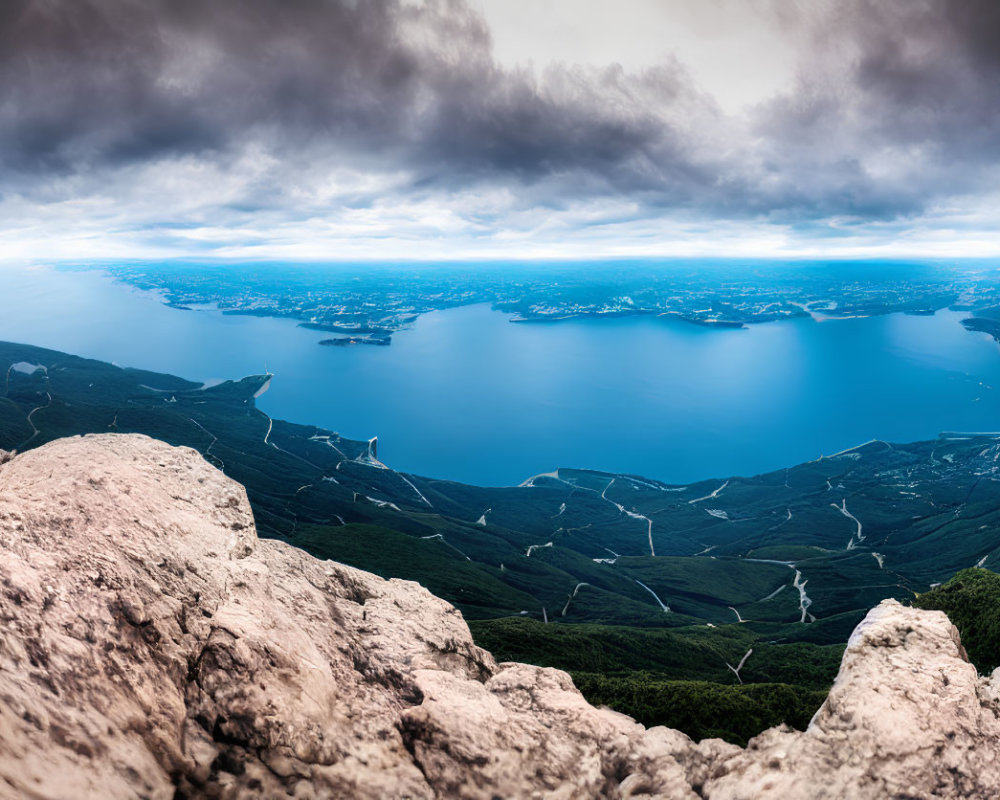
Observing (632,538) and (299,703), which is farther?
(632,538)

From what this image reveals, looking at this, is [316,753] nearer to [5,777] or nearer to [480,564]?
[5,777]

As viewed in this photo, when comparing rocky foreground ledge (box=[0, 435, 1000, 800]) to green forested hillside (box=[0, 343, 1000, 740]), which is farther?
green forested hillside (box=[0, 343, 1000, 740])

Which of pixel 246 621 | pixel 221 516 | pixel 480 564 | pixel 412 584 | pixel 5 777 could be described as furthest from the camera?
pixel 480 564

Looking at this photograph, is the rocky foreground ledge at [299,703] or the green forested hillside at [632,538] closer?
the rocky foreground ledge at [299,703]

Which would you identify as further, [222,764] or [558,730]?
[558,730]

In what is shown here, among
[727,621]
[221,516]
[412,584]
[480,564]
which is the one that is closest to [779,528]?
[727,621]

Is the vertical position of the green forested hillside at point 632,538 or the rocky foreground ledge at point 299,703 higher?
the rocky foreground ledge at point 299,703

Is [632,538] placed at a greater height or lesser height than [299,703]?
lesser

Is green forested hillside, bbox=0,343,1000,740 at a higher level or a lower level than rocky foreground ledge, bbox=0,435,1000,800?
lower
